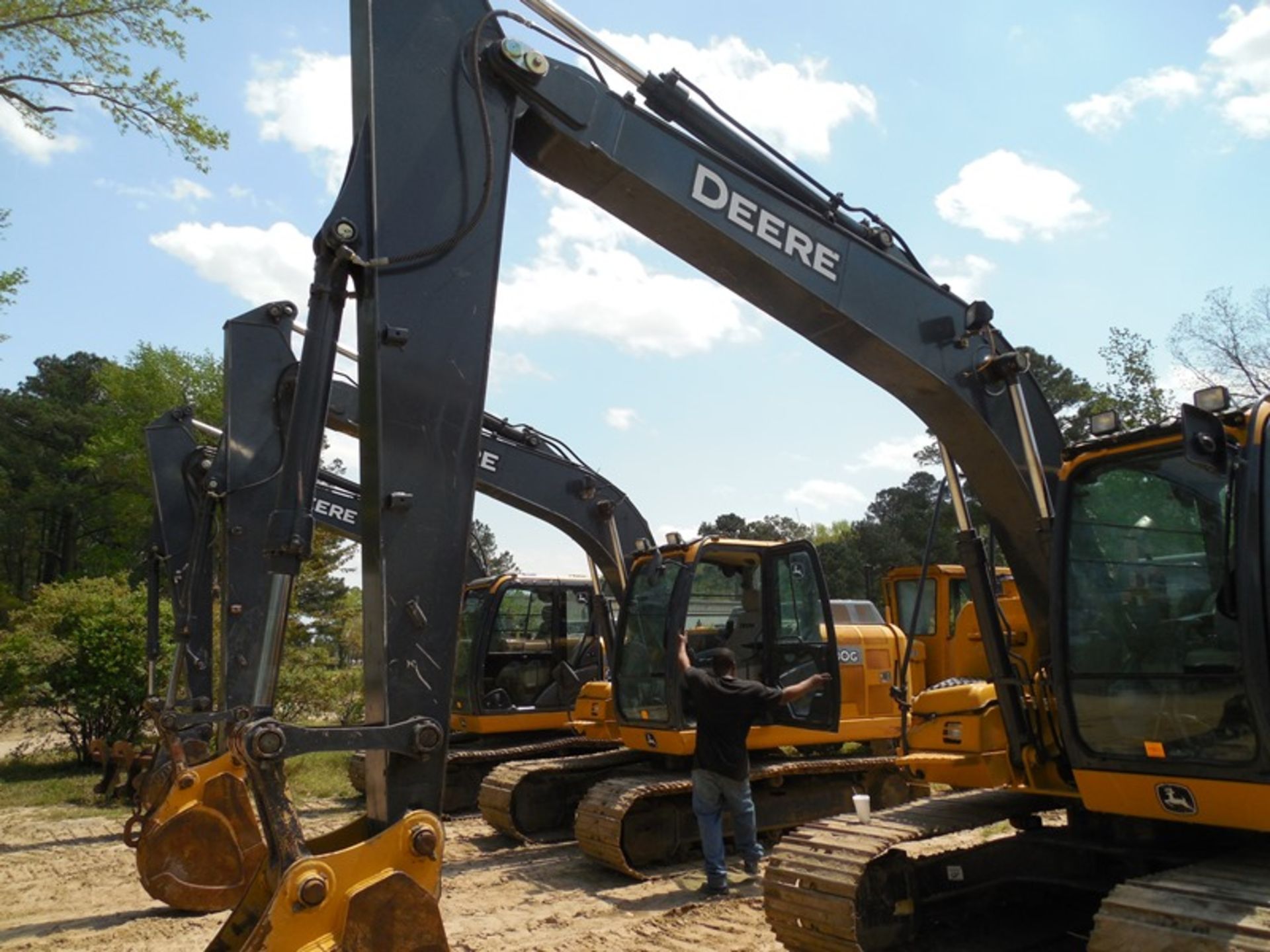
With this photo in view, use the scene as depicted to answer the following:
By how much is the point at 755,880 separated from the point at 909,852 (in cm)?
290

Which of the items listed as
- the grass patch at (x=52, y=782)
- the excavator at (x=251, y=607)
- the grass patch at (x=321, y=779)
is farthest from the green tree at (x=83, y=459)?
the excavator at (x=251, y=607)

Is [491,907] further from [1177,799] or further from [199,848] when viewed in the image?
[1177,799]

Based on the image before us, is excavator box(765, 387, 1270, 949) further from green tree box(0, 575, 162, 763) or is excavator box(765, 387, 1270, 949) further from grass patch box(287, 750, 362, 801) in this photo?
green tree box(0, 575, 162, 763)

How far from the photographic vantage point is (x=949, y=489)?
5.48 meters

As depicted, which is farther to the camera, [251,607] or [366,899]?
[251,607]

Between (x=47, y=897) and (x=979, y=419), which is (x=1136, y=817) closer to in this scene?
(x=979, y=419)

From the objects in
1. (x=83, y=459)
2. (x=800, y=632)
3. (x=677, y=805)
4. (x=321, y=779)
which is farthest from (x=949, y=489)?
(x=83, y=459)

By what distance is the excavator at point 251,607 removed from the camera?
7043 millimetres

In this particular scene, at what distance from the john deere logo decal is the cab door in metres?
4.39

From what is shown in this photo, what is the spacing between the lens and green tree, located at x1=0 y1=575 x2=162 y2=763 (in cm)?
1473

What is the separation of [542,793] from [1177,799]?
21.5ft

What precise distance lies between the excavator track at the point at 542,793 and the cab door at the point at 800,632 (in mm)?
1798

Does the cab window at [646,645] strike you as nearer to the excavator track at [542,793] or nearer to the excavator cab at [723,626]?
the excavator cab at [723,626]

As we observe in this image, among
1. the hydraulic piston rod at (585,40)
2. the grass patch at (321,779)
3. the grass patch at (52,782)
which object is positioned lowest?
the grass patch at (52,782)
